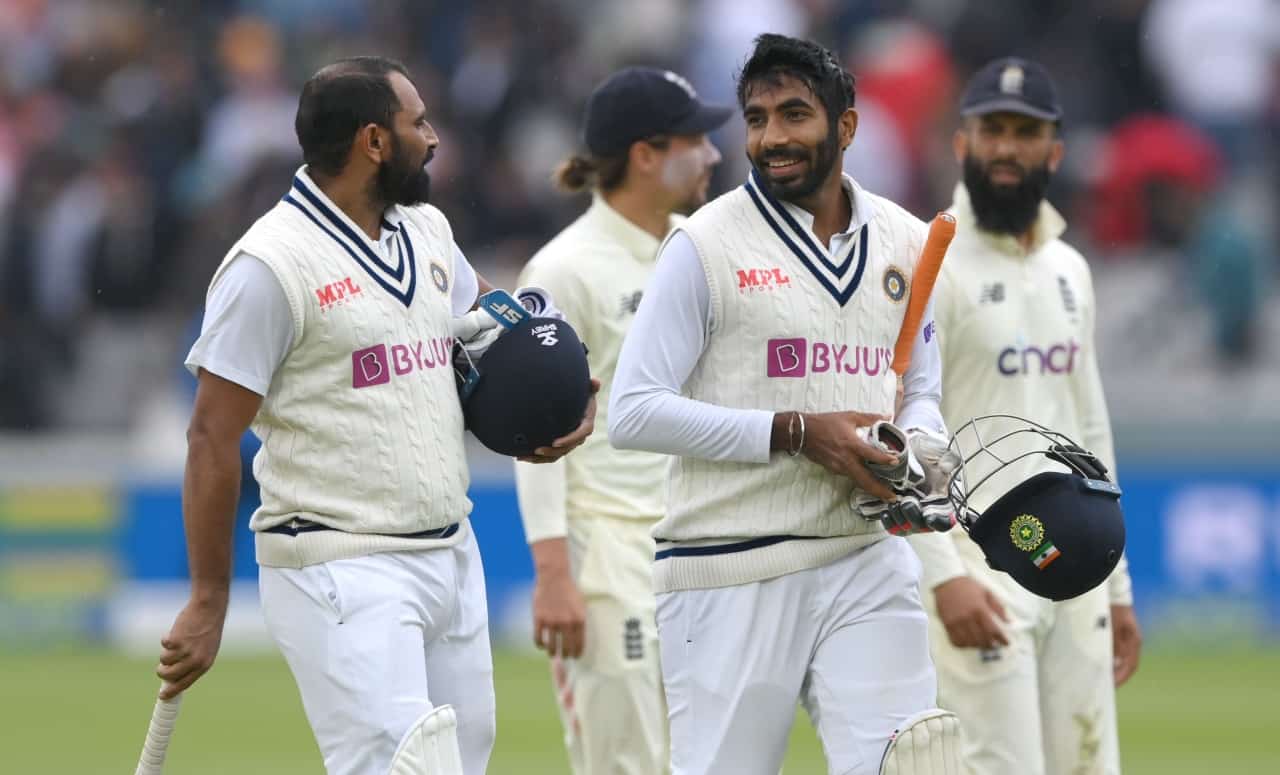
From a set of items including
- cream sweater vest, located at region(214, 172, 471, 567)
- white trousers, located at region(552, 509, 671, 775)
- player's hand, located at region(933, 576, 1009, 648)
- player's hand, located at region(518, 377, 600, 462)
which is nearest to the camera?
cream sweater vest, located at region(214, 172, 471, 567)

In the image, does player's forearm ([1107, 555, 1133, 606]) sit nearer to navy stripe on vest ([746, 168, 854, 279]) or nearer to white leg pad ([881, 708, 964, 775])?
white leg pad ([881, 708, 964, 775])

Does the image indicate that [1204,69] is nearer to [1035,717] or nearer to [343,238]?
[1035,717]

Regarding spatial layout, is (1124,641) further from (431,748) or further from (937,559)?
(431,748)

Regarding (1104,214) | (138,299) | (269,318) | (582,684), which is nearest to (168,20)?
(138,299)

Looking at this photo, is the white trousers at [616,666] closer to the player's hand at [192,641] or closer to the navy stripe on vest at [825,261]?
the navy stripe on vest at [825,261]

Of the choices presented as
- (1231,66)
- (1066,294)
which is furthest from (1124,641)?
(1231,66)

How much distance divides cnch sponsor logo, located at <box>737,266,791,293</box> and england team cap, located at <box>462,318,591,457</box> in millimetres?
514

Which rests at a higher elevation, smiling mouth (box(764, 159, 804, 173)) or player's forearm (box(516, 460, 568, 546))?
smiling mouth (box(764, 159, 804, 173))

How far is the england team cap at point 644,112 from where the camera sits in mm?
7414

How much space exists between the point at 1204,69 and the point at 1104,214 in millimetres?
1309

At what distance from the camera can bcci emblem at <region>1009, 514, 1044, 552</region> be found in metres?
5.50

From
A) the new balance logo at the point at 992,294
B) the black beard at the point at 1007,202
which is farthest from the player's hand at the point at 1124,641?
the black beard at the point at 1007,202

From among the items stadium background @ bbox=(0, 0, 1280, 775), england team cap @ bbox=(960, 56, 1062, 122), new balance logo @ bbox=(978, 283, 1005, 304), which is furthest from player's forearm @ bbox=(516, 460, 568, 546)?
stadium background @ bbox=(0, 0, 1280, 775)

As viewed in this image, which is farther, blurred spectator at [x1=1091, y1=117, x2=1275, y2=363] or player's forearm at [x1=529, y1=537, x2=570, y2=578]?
blurred spectator at [x1=1091, y1=117, x2=1275, y2=363]
